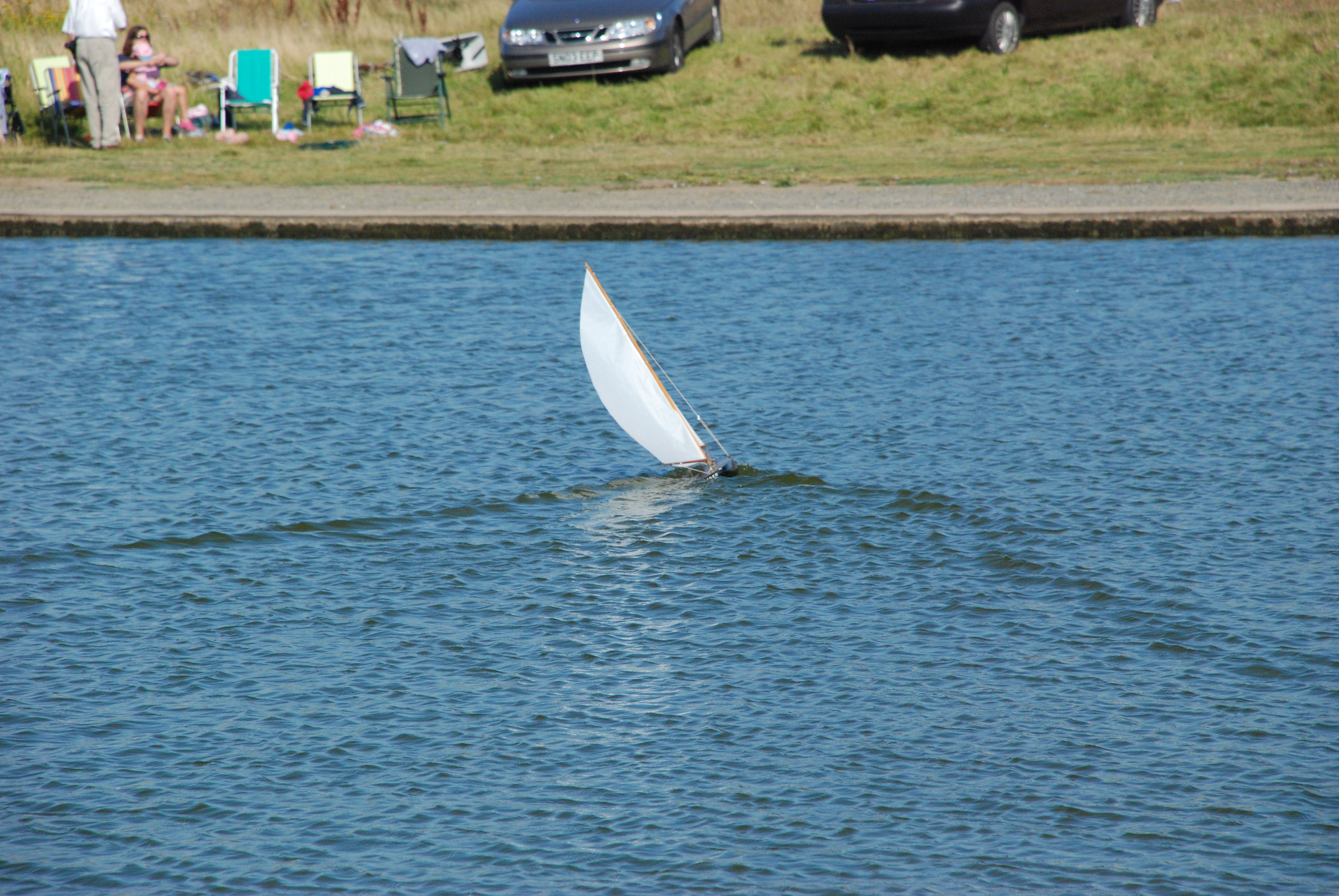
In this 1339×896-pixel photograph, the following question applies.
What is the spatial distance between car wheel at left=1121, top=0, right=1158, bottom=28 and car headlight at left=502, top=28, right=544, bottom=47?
8289 mm

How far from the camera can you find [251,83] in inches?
766

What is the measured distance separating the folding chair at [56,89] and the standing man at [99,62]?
0.17 meters

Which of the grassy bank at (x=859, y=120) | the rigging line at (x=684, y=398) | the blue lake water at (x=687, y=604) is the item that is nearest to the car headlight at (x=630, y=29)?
the grassy bank at (x=859, y=120)

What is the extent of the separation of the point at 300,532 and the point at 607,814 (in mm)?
3014

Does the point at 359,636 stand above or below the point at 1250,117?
below

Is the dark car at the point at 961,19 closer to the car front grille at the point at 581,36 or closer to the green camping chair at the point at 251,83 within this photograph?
the car front grille at the point at 581,36

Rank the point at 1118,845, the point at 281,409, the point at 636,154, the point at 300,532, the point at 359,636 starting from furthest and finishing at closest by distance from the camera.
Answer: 1. the point at 636,154
2. the point at 281,409
3. the point at 300,532
4. the point at 359,636
5. the point at 1118,845

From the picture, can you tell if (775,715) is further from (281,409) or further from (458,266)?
(458,266)

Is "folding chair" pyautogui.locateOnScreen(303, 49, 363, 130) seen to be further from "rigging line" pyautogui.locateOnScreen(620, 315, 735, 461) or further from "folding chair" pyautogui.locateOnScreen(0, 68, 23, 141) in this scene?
"rigging line" pyautogui.locateOnScreen(620, 315, 735, 461)

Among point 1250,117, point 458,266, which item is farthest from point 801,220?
point 1250,117

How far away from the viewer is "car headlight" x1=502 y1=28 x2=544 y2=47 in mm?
19750

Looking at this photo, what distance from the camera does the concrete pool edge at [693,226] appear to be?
1259cm

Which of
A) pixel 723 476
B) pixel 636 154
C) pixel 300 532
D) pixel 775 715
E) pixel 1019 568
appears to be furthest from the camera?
pixel 636 154

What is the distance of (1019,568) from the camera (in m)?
6.32
